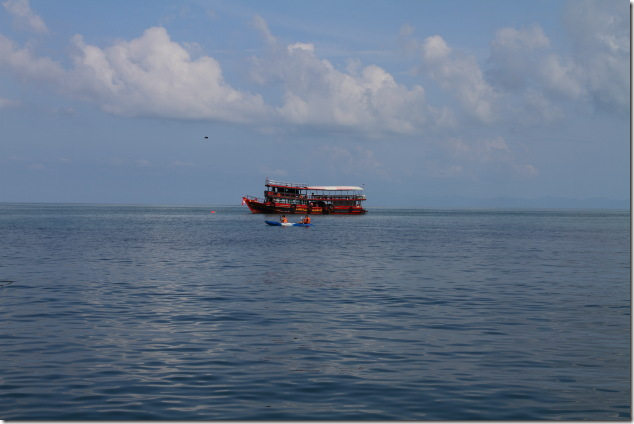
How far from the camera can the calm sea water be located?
12.5 meters

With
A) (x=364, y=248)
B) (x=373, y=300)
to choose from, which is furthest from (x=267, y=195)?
(x=373, y=300)

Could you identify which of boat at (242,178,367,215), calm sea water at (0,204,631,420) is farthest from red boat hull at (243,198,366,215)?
calm sea water at (0,204,631,420)

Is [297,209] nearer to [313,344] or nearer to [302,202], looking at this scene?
[302,202]

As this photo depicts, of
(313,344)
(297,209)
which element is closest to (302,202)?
(297,209)

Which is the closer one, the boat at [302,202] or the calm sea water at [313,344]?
the calm sea water at [313,344]

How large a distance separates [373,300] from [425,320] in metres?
4.86

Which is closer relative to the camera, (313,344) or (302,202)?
(313,344)

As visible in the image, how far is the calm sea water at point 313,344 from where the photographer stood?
12.5 m

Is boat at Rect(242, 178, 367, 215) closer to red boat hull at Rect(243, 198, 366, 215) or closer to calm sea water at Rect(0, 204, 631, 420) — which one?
red boat hull at Rect(243, 198, 366, 215)

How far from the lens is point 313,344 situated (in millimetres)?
17875

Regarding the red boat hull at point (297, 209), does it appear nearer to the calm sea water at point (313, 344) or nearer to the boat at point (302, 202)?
the boat at point (302, 202)

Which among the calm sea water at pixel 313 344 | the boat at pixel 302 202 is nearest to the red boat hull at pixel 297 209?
the boat at pixel 302 202

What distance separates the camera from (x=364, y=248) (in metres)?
57.2

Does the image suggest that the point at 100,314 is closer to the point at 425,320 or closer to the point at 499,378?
the point at 425,320
